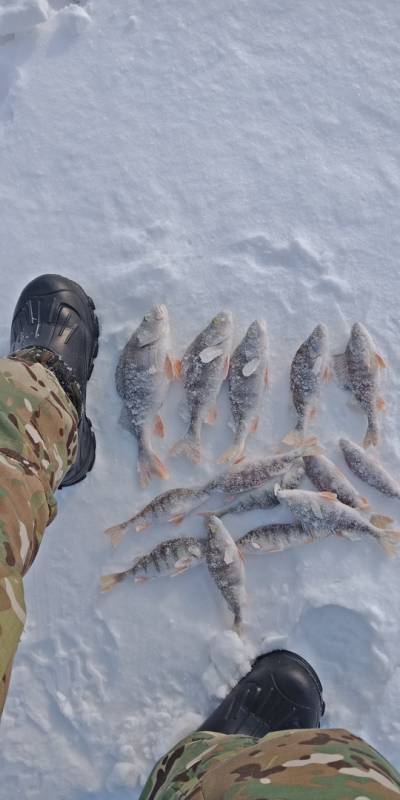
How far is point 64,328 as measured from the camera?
286 centimetres

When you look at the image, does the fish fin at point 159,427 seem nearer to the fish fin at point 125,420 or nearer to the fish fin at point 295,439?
the fish fin at point 125,420

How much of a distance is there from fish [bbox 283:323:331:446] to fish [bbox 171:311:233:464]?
323mm

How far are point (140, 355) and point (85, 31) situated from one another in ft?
5.68

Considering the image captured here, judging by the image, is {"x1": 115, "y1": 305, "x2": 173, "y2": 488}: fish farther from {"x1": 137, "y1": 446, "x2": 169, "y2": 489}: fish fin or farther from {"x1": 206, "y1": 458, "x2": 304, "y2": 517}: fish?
{"x1": 206, "y1": 458, "x2": 304, "y2": 517}: fish

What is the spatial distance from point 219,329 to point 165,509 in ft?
2.74

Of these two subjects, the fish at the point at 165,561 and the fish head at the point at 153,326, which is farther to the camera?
the fish head at the point at 153,326

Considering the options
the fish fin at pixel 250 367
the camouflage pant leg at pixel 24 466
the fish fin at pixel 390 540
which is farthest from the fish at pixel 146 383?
the fish fin at pixel 390 540

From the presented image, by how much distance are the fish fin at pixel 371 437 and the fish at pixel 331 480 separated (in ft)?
0.57

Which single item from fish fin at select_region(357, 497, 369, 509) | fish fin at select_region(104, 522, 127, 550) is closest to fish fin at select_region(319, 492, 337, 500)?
fish fin at select_region(357, 497, 369, 509)

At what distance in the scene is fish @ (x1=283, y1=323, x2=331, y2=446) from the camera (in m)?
2.78

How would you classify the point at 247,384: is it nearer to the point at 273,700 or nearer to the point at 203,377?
the point at 203,377

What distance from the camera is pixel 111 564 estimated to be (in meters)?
2.78

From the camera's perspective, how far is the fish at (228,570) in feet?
8.71

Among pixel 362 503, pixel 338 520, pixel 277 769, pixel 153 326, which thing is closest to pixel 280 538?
pixel 338 520
